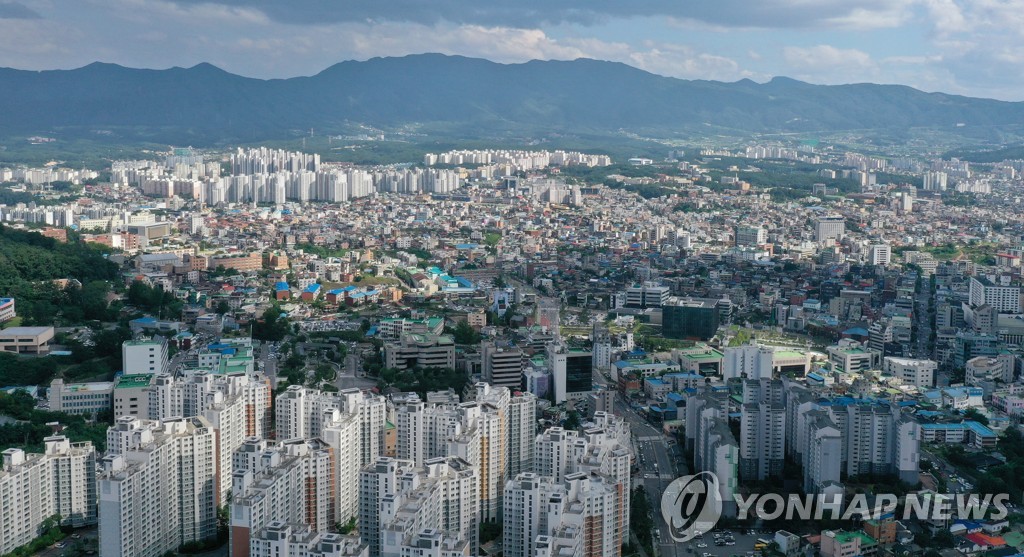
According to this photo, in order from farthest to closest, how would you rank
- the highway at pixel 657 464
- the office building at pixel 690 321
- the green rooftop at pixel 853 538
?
the office building at pixel 690 321, the highway at pixel 657 464, the green rooftop at pixel 853 538

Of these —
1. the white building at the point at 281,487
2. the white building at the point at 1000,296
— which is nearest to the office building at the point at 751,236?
the white building at the point at 1000,296

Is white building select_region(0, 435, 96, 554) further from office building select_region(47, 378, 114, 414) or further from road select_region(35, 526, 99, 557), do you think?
office building select_region(47, 378, 114, 414)

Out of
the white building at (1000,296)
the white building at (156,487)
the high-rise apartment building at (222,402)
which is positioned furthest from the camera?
the white building at (1000,296)

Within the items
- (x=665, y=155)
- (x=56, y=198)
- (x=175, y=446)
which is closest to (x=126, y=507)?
(x=175, y=446)

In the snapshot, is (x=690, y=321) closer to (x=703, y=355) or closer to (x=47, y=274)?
(x=703, y=355)

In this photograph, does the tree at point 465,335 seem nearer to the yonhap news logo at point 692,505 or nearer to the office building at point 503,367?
the office building at point 503,367
